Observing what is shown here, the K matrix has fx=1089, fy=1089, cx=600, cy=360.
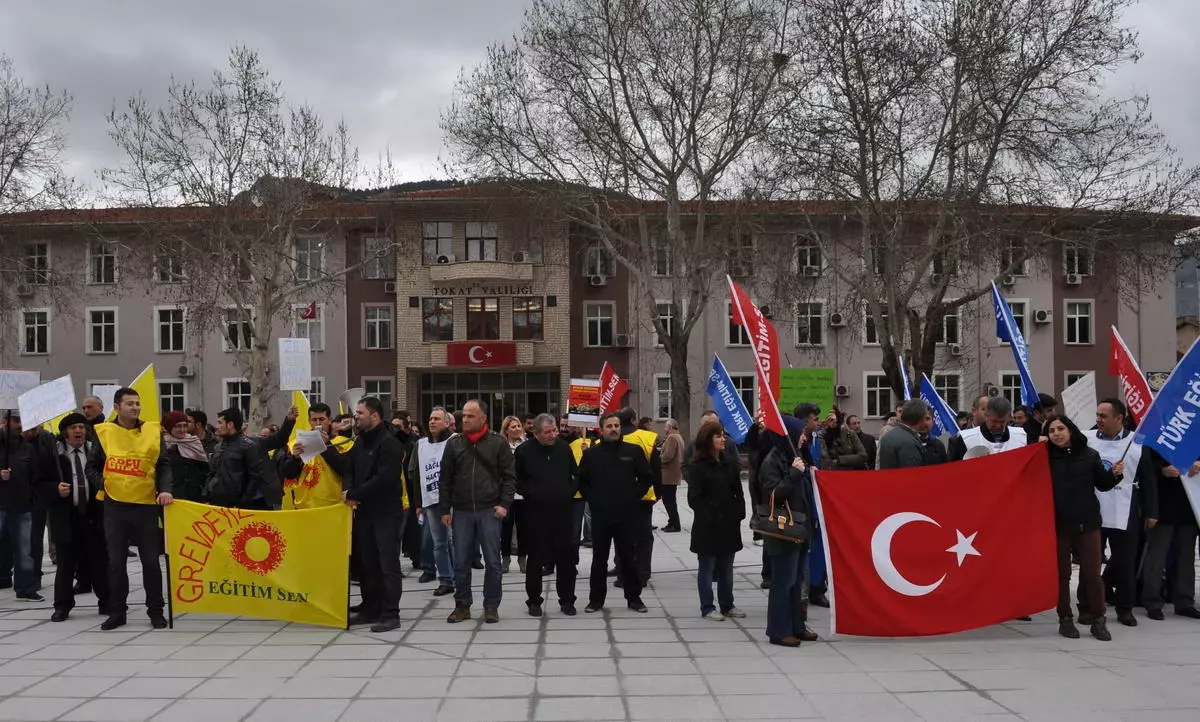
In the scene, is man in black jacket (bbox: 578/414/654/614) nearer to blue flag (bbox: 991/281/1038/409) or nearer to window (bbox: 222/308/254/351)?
blue flag (bbox: 991/281/1038/409)

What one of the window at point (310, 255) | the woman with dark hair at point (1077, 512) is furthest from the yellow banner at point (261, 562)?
the window at point (310, 255)

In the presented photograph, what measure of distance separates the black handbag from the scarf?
204 inches

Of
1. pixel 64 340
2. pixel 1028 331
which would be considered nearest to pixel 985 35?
pixel 1028 331

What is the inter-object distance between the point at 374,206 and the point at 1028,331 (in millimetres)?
27052

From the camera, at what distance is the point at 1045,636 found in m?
8.41

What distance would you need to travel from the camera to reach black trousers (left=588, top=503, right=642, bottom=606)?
32.4ft

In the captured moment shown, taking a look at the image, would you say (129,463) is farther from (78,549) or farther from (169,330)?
(169,330)

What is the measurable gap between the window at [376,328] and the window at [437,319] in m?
1.86

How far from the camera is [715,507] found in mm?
9320

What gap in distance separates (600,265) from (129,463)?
1428 inches

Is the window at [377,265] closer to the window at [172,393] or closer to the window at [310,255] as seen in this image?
the window at [310,255]

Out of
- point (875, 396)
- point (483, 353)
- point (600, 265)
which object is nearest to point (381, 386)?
point (483, 353)

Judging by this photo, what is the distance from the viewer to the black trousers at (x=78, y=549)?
9523 millimetres

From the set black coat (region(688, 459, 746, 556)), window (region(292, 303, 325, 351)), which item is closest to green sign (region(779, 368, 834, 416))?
black coat (region(688, 459, 746, 556))
